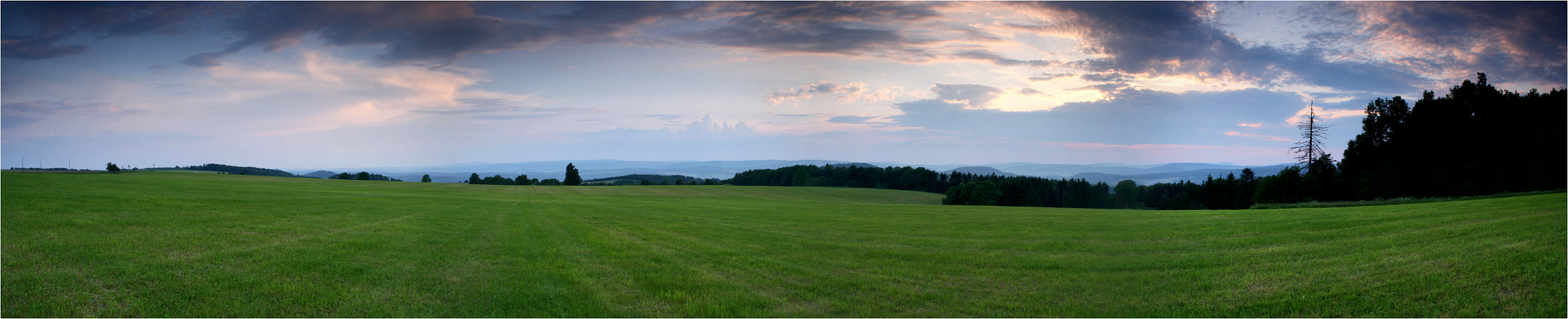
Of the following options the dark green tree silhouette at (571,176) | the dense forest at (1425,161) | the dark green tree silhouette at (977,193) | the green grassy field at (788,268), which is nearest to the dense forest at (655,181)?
the dark green tree silhouette at (571,176)

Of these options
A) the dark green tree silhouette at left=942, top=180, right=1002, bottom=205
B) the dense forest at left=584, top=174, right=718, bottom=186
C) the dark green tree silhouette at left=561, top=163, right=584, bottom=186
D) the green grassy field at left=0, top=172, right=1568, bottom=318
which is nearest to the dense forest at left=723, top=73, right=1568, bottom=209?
the dark green tree silhouette at left=942, top=180, right=1002, bottom=205

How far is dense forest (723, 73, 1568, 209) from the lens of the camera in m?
28.5

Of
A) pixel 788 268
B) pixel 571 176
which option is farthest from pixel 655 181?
pixel 788 268

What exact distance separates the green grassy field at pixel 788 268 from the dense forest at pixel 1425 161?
61.5ft

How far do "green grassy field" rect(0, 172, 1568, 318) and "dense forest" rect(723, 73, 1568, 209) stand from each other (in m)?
18.8

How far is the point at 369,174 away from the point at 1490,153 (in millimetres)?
118445

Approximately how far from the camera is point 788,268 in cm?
1162

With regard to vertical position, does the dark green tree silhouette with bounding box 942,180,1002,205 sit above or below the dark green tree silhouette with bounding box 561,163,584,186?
below

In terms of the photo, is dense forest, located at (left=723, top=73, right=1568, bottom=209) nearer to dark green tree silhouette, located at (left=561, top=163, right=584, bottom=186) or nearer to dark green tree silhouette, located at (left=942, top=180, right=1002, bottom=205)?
dark green tree silhouette, located at (left=942, top=180, right=1002, bottom=205)

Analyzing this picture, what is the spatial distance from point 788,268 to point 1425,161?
4337cm

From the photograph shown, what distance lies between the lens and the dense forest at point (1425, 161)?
93.6 ft

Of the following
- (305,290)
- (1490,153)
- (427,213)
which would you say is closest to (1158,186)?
(1490,153)

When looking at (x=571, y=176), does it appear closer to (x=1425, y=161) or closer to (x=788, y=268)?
(x=788, y=268)

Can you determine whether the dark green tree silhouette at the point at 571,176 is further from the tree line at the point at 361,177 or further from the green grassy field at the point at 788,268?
the green grassy field at the point at 788,268
